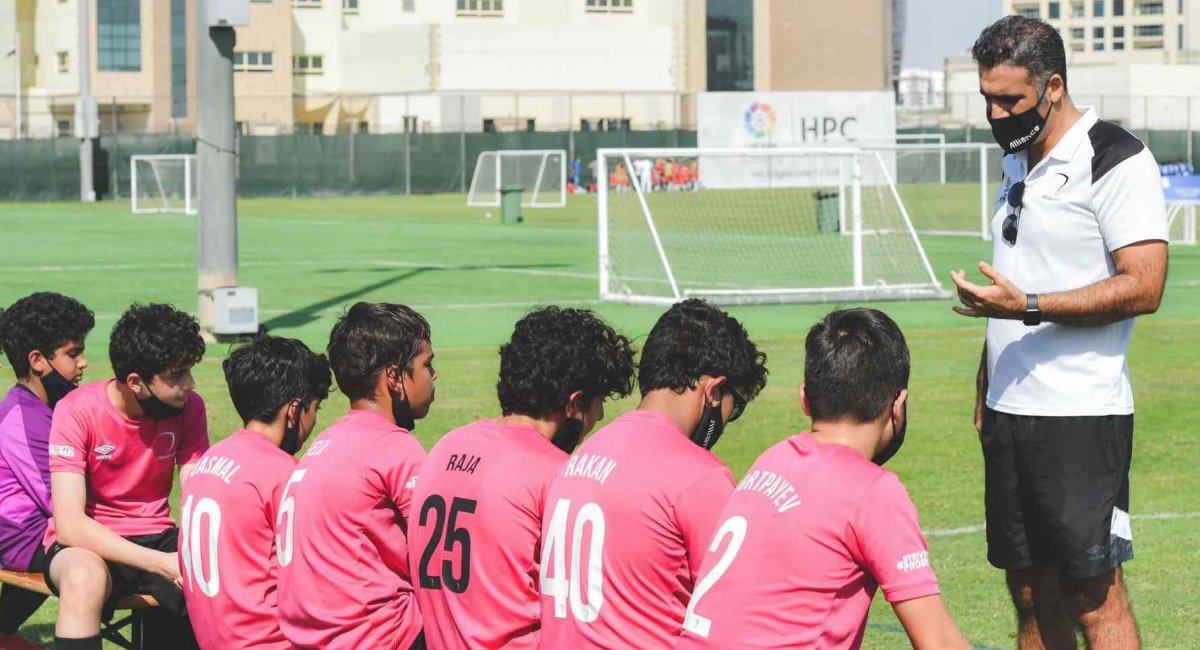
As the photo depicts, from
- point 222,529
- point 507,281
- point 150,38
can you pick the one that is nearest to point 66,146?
point 150,38

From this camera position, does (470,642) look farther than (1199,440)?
No

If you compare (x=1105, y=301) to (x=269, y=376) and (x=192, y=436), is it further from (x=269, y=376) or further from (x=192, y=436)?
(x=192, y=436)

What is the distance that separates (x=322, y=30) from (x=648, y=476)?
303ft

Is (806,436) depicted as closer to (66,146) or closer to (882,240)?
(882,240)

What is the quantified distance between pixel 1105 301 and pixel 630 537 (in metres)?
1.78

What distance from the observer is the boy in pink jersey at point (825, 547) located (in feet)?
12.6

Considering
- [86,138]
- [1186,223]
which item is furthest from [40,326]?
[86,138]

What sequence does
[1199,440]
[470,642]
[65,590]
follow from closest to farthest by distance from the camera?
[470,642]
[65,590]
[1199,440]

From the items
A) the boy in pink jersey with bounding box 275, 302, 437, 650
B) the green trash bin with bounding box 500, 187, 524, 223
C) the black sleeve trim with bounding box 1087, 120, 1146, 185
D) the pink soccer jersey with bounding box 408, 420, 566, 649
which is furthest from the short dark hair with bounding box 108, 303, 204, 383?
the green trash bin with bounding box 500, 187, 524, 223

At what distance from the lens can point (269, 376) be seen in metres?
5.61

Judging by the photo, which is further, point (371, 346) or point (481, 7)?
point (481, 7)

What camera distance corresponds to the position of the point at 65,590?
6.07 m

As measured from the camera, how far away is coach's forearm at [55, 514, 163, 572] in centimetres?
614

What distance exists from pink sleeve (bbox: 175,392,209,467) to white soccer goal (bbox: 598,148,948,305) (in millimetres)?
14808
